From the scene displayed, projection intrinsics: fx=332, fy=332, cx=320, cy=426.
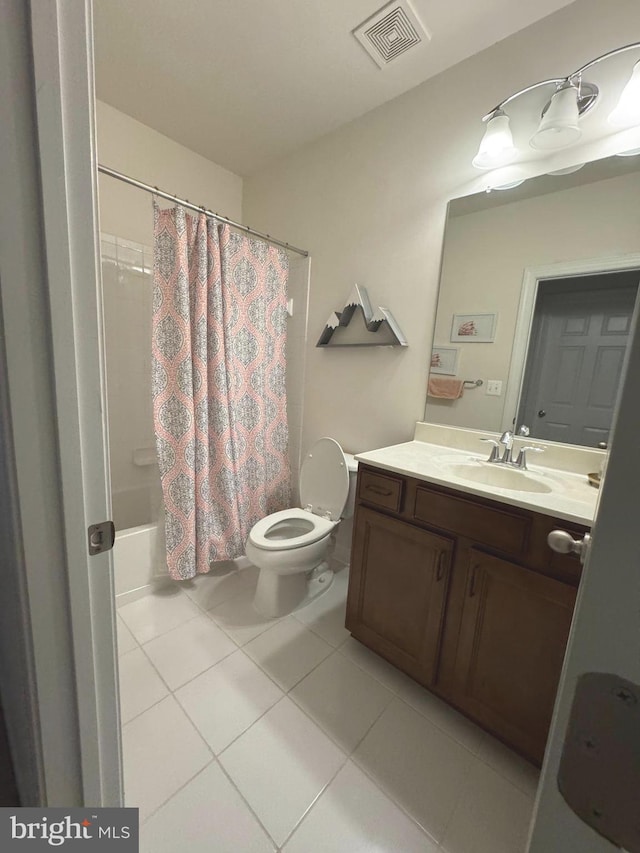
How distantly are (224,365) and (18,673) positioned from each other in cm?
134

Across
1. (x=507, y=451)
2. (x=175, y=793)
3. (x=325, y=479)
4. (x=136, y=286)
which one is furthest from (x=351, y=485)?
(x=136, y=286)

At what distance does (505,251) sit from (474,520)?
3.69ft

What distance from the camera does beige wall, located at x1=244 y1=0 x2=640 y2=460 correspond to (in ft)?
4.04

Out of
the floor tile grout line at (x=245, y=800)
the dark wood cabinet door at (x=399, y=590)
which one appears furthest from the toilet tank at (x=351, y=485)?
the floor tile grout line at (x=245, y=800)

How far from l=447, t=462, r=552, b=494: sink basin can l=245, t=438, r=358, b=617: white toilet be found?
556mm

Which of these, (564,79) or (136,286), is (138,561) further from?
(564,79)

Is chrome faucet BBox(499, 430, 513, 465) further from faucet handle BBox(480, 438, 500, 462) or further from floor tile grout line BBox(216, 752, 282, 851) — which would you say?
Answer: floor tile grout line BBox(216, 752, 282, 851)

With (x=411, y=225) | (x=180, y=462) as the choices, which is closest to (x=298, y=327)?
(x=411, y=225)

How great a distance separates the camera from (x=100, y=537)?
0.56 meters

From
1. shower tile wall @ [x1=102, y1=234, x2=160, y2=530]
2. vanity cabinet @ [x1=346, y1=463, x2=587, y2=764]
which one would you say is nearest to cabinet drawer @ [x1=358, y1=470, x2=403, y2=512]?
vanity cabinet @ [x1=346, y1=463, x2=587, y2=764]

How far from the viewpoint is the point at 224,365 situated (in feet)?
5.60

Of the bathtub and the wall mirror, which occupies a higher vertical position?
the wall mirror

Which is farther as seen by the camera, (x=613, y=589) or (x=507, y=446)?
(x=507, y=446)

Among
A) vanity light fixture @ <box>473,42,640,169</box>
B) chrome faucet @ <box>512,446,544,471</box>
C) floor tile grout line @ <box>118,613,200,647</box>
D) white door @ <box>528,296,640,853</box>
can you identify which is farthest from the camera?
floor tile grout line @ <box>118,613,200,647</box>
